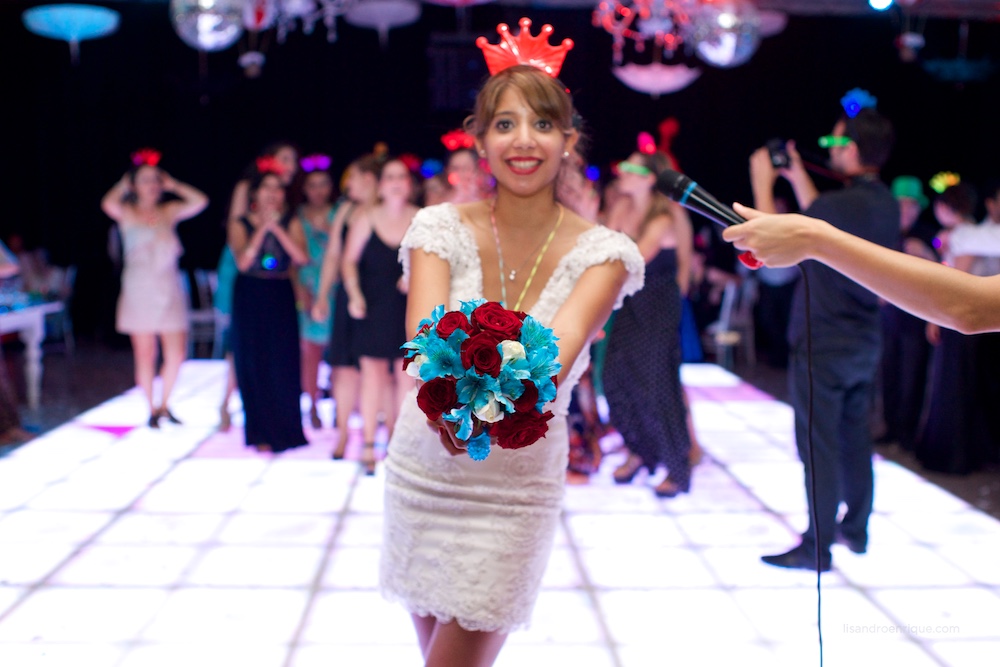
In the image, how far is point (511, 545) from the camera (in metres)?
1.80

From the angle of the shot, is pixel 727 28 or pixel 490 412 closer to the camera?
pixel 490 412

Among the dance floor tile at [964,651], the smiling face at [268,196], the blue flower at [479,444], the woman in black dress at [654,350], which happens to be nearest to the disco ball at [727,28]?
the woman in black dress at [654,350]

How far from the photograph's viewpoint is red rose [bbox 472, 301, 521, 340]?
4.55 feet

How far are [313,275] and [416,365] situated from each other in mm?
4449

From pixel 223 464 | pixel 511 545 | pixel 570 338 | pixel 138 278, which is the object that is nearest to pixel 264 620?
pixel 511 545

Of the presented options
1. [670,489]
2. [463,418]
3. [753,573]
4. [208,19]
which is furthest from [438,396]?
[208,19]

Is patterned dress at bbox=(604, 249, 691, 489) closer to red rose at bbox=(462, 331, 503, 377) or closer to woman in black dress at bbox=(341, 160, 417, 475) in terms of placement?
woman in black dress at bbox=(341, 160, 417, 475)

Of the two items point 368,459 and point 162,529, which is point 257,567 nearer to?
point 162,529

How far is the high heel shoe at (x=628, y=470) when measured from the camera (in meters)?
4.65

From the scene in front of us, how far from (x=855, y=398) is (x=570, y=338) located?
2.12 m

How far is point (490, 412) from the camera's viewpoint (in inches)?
53.6

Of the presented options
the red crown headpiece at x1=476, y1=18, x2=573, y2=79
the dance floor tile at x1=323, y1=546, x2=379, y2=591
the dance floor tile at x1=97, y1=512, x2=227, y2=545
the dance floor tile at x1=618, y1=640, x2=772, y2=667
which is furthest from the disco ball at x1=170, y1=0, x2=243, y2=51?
the dance floor tile at x1=618, y1=640, x2=772, y2=667

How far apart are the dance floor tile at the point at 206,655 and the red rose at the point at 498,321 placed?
5.70 ft

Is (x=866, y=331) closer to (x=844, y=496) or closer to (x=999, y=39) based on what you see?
(x=844, y=496)
